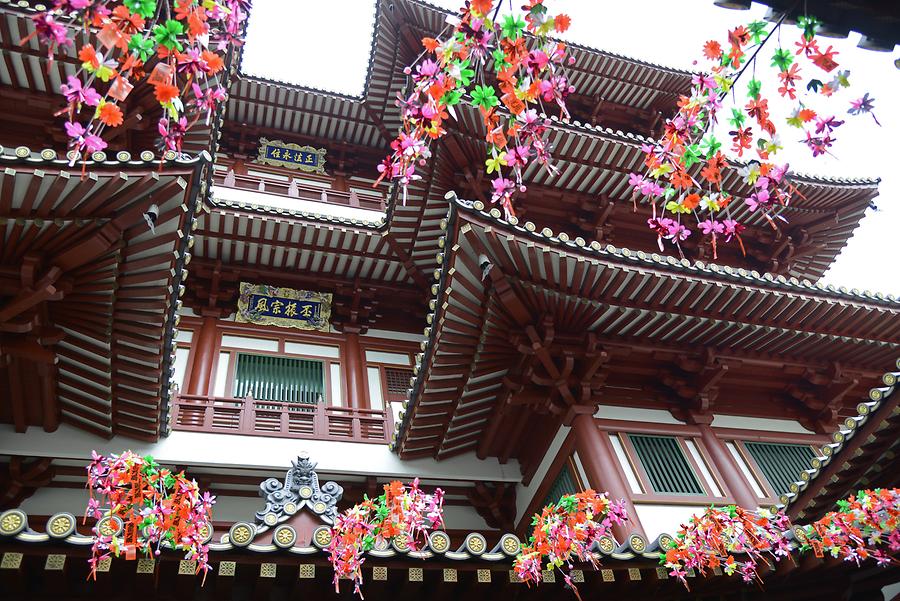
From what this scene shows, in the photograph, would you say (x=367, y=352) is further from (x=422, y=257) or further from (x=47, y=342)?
(x=47, y=342)

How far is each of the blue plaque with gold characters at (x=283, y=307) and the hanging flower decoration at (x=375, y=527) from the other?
23.1 ft

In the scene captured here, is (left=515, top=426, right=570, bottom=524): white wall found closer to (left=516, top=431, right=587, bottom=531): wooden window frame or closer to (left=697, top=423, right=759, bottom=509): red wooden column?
(left=516, top=431, right=587, bottom=531): wooden window frame

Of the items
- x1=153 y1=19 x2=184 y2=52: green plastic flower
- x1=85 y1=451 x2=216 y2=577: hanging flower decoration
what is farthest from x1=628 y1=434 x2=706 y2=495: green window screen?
x1=153 y1=19 x2=184 y2=52: green plastic flower

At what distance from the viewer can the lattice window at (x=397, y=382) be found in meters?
13.2

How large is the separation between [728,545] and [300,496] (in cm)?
472

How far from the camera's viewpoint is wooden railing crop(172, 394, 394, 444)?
11.1 metres

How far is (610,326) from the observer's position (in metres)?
9.88

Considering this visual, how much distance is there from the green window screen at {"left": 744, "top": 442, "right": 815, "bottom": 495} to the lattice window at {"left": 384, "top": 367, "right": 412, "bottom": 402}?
6346 mm

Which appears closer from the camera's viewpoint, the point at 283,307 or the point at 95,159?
the point at 95,159

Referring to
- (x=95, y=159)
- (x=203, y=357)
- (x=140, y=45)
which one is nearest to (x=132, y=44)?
(x=140, y=45)

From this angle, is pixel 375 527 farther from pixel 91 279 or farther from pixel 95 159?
pixel 95 159

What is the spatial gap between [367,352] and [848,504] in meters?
9.23

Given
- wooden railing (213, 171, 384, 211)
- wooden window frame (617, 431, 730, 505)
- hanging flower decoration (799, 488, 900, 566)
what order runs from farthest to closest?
wooden railing (213, 171, 384, 211)
wooden window frame (617, 431, 730, 505)
hanging flower decoration (799, 488, 900, 566)

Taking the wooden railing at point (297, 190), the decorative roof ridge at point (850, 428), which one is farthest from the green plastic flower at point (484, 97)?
the wooden railing at point (297, 190)
